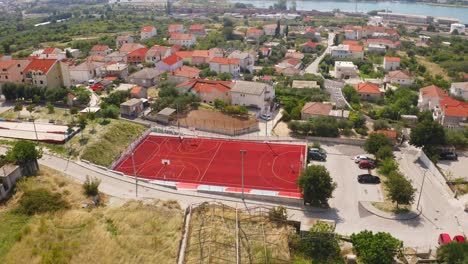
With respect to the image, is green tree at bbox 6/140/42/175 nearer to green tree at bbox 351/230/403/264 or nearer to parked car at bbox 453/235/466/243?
green tree at bbox 351/230/403/264

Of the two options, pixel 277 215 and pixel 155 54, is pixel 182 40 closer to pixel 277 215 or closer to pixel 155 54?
pixel 155 54

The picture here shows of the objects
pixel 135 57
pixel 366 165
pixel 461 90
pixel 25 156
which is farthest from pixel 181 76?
pixel 461 90

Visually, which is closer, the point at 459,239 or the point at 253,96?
the point at 459,239

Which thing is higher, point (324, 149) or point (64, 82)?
point (64, 82)

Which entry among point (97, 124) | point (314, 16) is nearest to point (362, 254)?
point (97, 124)

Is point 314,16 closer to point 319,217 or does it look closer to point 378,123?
point 378,123

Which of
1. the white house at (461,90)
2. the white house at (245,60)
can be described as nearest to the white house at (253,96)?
the white house at (245,60)

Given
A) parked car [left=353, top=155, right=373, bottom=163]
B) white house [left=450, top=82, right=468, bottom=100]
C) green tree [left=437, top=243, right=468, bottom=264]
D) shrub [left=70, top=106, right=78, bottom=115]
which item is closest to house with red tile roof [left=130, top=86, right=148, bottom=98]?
shrub [left=70, top=106, right=78, bottom=115]
